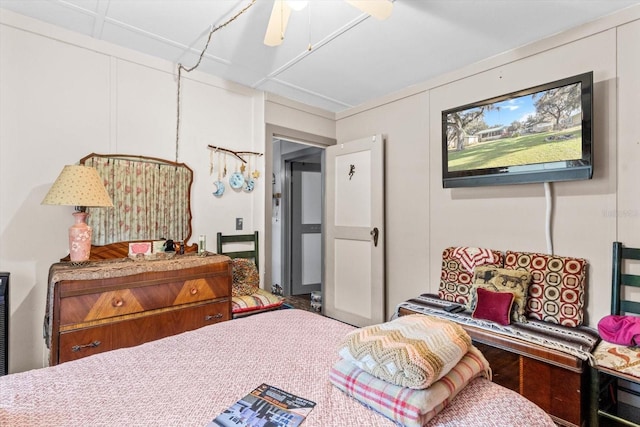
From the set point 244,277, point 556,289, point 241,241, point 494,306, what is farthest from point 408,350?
point 241,241

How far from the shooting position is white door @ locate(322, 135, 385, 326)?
139 inches

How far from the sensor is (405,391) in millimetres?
882

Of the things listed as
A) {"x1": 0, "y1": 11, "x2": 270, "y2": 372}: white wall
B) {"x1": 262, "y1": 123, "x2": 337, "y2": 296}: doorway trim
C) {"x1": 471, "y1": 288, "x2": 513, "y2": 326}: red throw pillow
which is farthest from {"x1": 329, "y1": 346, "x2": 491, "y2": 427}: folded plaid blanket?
{"x1": 262, "y1": 123, "x2": 337, "y2": 296}: doorway trim

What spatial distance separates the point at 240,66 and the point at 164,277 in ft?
6.29

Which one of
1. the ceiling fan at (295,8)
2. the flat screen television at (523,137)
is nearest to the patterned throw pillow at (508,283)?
the flat screen television at (523,137)

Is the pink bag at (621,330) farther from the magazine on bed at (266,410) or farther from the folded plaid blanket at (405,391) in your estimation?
the magazine on bed at (266,410)

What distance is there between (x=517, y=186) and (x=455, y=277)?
35.2 inches

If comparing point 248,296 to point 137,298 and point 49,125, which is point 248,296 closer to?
point 137,298

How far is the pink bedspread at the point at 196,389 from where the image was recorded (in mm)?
869

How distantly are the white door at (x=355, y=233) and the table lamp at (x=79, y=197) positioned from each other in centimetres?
242

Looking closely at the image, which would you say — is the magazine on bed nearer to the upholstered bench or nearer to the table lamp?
the upholstered bench

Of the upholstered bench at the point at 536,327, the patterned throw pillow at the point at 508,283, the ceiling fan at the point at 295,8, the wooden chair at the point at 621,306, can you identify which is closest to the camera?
the ceiling fan at the point at 295,8

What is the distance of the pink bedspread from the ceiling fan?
1.60m

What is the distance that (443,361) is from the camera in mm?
942
